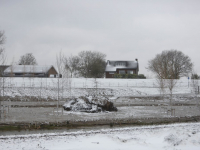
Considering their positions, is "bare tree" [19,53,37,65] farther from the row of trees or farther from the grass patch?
the grass patch

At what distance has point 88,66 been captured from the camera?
83.7 meters

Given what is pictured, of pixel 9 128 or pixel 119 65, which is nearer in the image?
pixel 9 128

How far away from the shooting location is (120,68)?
8188 cm

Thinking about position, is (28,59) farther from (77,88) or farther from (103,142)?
(103,142)

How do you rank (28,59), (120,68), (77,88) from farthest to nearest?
(28,59) < (120,68) < (77,88)

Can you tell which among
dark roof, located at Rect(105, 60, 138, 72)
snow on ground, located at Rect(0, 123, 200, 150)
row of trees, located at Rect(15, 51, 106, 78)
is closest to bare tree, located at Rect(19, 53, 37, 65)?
row of trees, located at Rect(15, 51, 106, 78)

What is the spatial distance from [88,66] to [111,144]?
242ft

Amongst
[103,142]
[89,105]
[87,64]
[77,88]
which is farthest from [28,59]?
[103,142]

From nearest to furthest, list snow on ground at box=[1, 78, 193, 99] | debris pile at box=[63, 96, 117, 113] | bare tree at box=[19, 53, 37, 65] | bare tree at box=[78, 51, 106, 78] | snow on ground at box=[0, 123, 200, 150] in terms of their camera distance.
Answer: snow on ground at box=[0, 123, 200, 150] → debris pile at box=[63, 96, 117, 113] → snow on ground at box=[1, 78, 193, 99] → bare tree at box=[78, 51, 106, 78] → bare tree at box=[19, 53, 37, 65]

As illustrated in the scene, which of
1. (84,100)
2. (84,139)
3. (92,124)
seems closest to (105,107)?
(84,100)

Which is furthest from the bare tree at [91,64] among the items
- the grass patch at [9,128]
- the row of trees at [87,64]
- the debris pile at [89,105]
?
the grass patch at [9,128]

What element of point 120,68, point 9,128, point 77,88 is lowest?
point 9,128

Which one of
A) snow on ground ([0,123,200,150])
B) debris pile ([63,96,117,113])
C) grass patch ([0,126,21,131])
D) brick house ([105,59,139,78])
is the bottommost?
grass patch ([0,126,21,131])

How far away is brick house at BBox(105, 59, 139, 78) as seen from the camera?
3169 inches
